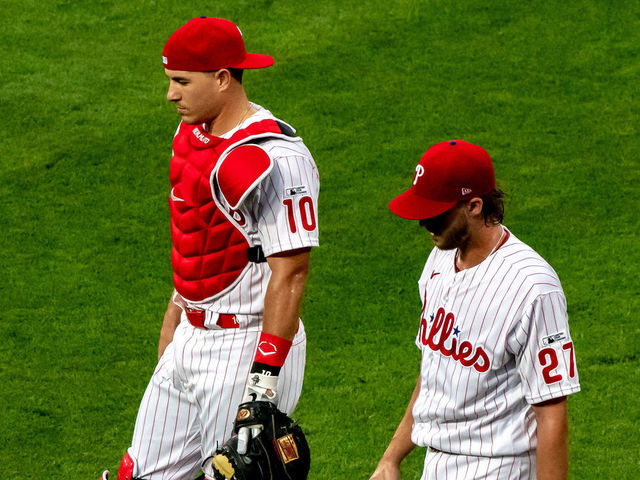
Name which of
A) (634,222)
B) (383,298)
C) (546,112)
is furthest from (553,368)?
(546,112)

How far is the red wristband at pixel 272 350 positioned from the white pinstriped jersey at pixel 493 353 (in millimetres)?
563

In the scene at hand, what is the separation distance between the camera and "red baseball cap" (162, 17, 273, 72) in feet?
13.7

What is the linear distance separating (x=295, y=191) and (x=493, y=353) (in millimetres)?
1081

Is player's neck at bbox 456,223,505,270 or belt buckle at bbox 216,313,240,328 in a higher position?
player's neck at bbox 456,223,505,270

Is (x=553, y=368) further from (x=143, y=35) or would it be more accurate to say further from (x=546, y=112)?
(x=143, y=35)

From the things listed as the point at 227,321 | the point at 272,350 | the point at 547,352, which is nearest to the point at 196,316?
the point at 227,321

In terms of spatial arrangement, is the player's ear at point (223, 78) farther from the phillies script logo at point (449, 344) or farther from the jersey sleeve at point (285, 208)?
the phillies script logo at point (449, 344)

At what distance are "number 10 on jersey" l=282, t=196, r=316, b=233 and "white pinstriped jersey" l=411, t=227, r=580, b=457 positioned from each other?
1.95 ft

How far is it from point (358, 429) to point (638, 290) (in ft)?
8.24

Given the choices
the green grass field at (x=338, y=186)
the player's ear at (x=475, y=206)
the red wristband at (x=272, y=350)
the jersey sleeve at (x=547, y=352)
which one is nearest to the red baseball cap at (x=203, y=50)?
the red wristband at (x=272, y=350)

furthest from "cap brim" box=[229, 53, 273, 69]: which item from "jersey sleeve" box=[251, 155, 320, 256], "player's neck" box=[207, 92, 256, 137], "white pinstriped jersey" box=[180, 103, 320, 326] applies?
"jersey sleeve" box=[251, 155, 320, 256]

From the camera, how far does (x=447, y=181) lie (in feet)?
11.1

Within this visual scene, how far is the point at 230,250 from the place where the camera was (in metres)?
4.18

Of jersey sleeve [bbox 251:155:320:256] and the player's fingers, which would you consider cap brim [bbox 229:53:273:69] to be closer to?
jersey sleeve [bbox 251:155:320:256]
